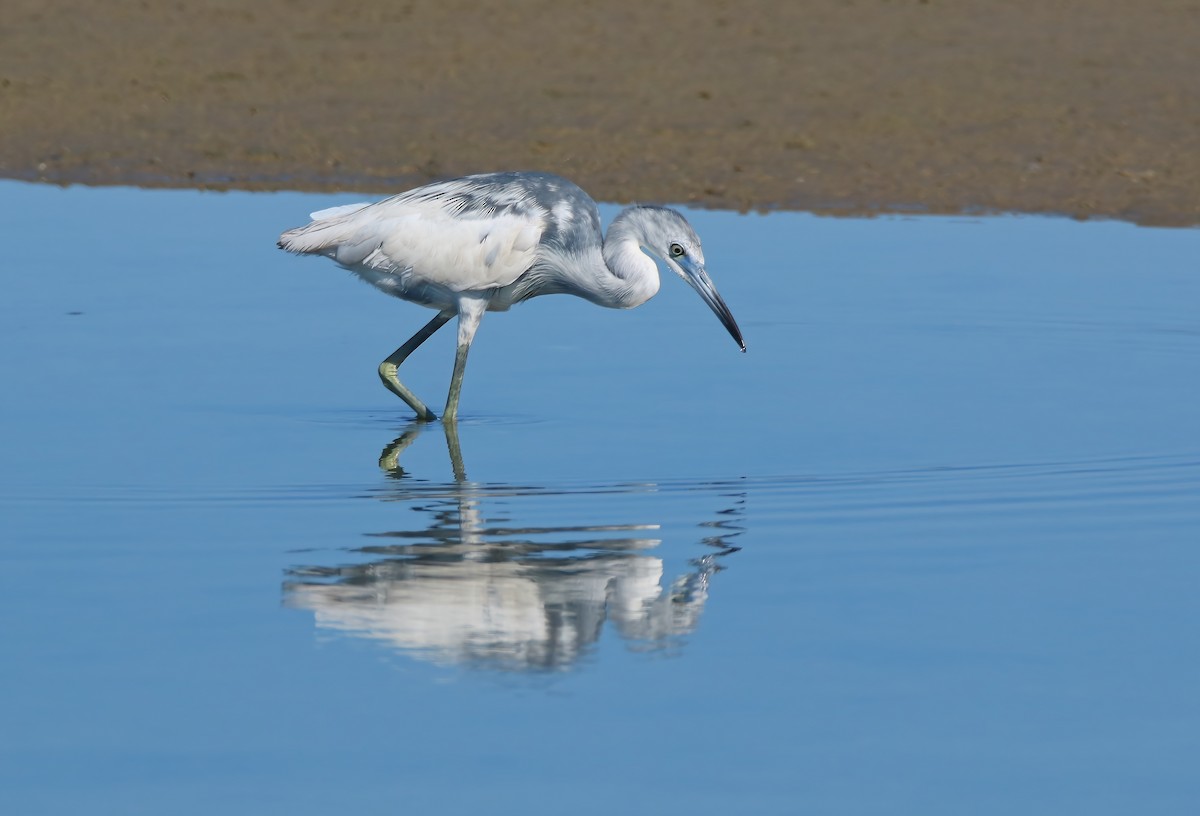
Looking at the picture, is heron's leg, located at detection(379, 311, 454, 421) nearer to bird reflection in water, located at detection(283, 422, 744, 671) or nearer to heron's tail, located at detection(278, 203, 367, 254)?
heron's tail, located at detection(278, 203, 367, 254)

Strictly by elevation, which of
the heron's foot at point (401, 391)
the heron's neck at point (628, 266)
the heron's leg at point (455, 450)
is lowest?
the heron's leg at point (455, 450)

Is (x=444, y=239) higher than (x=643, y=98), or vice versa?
(x=643, y=98)

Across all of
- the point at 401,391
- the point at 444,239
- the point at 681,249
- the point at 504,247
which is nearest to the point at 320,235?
the point at 444,239

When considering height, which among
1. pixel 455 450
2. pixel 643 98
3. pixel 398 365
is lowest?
pixel 455 450

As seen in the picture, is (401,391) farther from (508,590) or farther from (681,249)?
(508,590)

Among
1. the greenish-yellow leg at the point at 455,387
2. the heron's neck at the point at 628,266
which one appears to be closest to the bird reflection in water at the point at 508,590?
the greenish-yellow leg at the point at 455,387

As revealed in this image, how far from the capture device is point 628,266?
8.59 m

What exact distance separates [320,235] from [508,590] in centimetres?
331

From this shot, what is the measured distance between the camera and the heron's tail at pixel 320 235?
29.1 ft

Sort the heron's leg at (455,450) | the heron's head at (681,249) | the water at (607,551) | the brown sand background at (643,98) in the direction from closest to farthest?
the water at (607,551), the heron's leg at (455,450), the heron's head at (681,249), the brown sand background at (643,98)

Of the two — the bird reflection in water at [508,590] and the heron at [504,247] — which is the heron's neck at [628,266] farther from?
the bird reflection in water at [508,590]

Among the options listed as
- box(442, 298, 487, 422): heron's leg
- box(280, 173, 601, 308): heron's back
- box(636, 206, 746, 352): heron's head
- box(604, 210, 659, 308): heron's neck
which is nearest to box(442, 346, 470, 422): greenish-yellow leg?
box(442, 298, 487, 422): heron's leg

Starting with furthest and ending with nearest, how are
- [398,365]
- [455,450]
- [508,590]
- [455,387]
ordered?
[398,365] → [455,387] → [455,450] → [508,590]

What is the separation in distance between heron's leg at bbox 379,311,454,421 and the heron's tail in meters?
0.55
